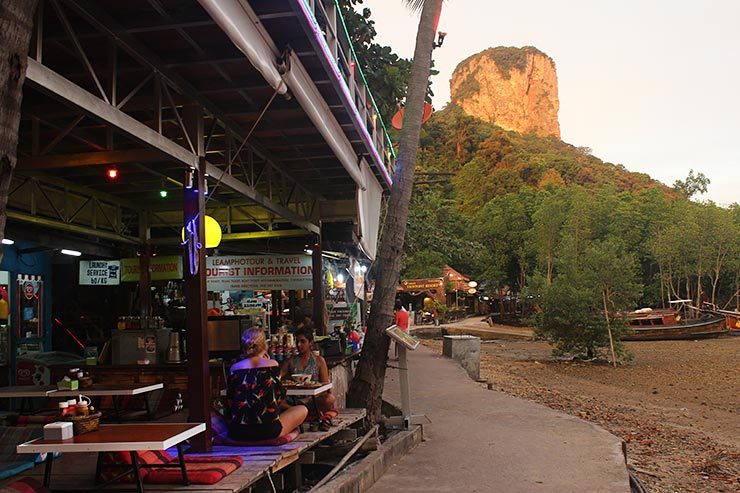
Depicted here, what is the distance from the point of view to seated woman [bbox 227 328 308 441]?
567 cm

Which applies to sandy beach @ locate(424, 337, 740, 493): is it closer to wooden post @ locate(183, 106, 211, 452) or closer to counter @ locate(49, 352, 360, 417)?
wooden post @ locate(183, 106, 211, 452)

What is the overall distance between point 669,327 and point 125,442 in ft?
126

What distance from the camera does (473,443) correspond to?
24.8 feet

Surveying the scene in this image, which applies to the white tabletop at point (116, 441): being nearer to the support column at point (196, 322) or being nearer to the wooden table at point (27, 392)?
the support column at point (196, 322)

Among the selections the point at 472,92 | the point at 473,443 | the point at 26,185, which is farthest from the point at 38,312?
the point at 472,92

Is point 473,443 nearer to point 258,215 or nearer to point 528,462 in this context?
point 528,462

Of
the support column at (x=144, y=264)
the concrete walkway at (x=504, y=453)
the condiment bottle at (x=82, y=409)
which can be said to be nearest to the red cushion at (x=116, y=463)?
the condiment bottle at (x=82, y=409)

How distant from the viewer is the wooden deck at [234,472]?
452cm

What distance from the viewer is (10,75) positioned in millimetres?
2523

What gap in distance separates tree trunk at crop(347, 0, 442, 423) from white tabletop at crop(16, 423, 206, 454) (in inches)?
155

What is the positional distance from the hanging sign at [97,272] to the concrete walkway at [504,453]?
6475 mm

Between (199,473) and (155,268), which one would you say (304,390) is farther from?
(155,268)

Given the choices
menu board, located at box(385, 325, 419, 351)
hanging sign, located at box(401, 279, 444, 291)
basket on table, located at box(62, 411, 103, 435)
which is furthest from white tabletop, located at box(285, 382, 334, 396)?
hanging sign, located at box(401, 279, 444, 291)

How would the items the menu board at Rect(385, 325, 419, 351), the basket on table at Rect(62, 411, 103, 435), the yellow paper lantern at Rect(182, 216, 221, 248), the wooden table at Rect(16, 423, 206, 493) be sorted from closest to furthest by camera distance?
the wooden table at Rect(16, 423, 206, 493) < the basket on table at Rect(62, 411, 103, 435) < the menu board at Rect(385, 325, 419, 351) < the yellow paper lantern at Rect(182, 216, 221, 248)
